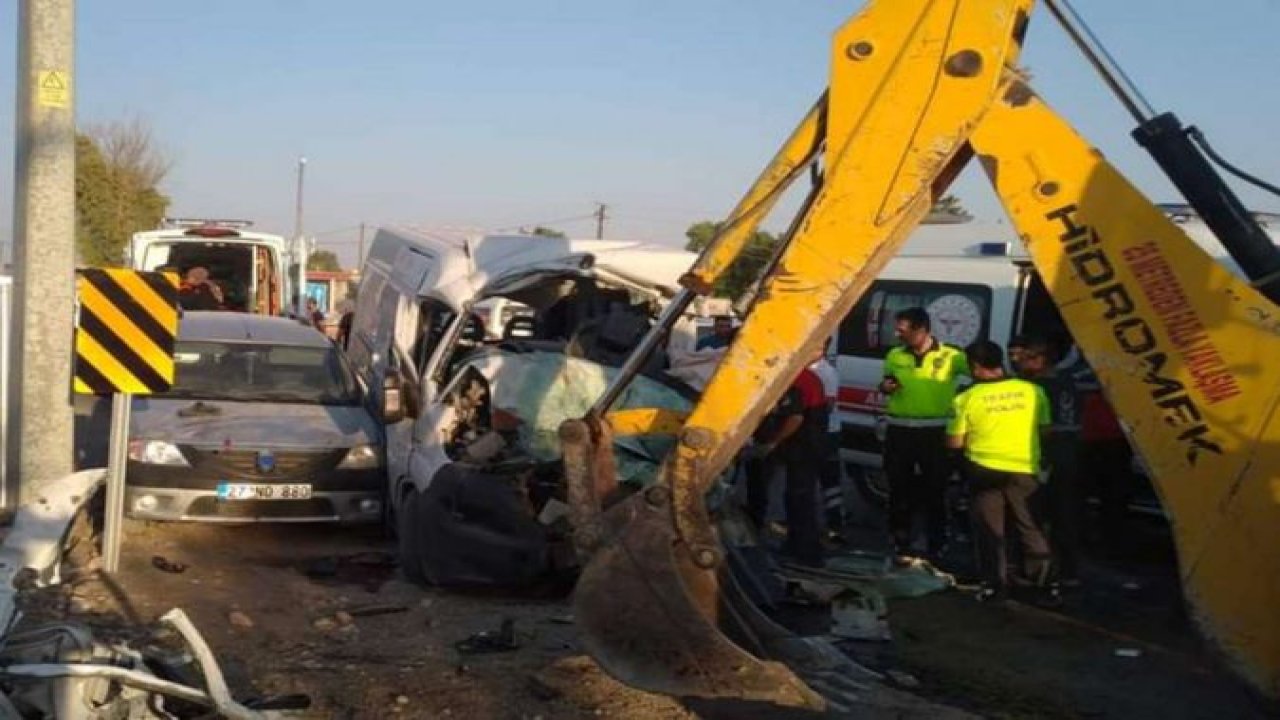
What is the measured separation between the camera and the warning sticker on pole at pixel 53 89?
837 cm

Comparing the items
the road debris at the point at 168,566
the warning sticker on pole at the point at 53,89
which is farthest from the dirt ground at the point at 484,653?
the warning sticker on pole at the point at 53,89

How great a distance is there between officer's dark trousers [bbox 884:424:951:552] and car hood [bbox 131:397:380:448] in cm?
389

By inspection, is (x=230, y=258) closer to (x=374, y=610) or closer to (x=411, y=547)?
(x=411, y=547)

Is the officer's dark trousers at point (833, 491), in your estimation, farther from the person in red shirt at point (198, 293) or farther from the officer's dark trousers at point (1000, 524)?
the person in red shirt at point (198, 293)

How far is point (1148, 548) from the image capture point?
33.2ft

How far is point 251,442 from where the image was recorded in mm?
8758

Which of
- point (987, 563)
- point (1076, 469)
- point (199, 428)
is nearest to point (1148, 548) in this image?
point (1076, 469)

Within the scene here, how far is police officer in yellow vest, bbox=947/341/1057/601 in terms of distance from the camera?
26.3 feet

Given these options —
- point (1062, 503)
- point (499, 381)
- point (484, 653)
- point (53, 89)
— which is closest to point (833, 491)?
point (1062, 503)

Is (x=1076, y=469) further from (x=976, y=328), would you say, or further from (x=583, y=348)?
(x=583, y=348)

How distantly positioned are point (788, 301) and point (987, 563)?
3889mm

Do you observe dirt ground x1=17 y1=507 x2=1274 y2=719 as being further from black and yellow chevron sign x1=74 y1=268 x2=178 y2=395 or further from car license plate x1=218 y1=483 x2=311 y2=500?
black and yellow chevron sign x1=74 y1=268 x2=178 y2=395

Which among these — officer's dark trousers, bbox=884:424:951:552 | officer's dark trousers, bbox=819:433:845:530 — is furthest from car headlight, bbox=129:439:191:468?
officer's dark trousers, bbox=884:424:951:552

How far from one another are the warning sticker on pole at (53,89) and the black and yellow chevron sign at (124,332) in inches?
54.8
